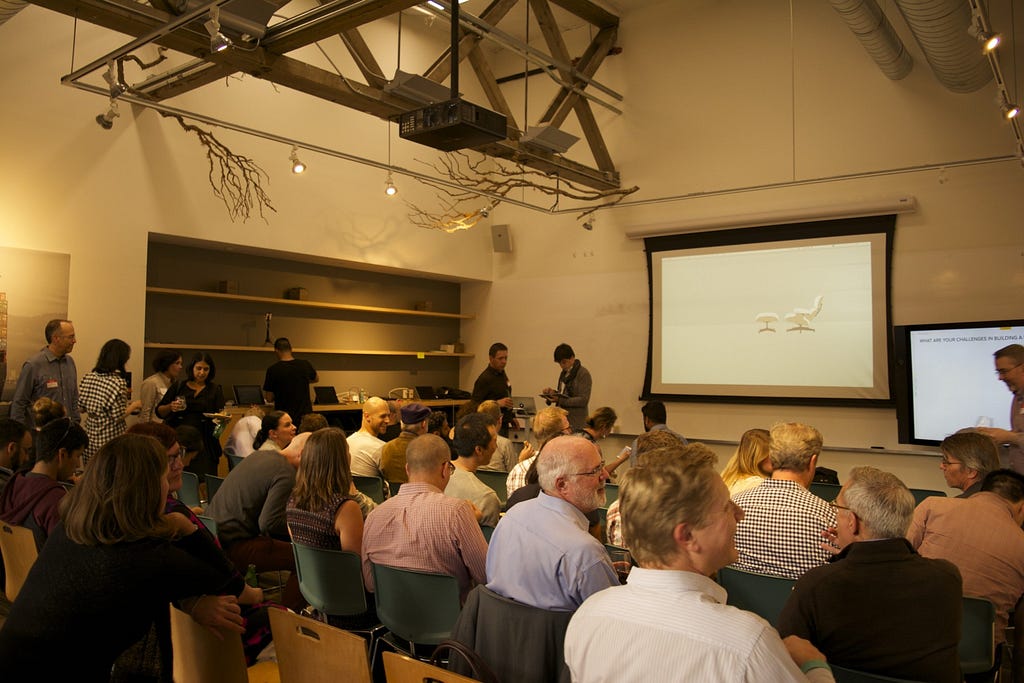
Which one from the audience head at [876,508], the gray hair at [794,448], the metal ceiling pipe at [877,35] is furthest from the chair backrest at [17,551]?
the metal ceiling pipe at [877,35]

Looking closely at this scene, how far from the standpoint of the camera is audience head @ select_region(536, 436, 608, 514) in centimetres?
229

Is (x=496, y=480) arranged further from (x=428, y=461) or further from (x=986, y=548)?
(x=986, y=548)

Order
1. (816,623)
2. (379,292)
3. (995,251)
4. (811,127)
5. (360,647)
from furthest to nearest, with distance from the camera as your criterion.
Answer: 1. (379,292)
2. (811,127)
3. (995,251)
4. (816,623)
5. (360,647)

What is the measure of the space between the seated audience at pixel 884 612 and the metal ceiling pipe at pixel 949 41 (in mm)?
4590

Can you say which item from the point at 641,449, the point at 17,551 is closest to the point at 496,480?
the point at 641,449

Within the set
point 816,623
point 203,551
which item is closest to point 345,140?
point 203,551

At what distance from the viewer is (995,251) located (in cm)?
712

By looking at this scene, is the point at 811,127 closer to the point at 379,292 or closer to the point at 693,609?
the point at 379,292

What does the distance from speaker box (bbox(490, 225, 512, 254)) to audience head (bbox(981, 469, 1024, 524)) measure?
762cm

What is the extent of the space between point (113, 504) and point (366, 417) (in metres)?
3.34

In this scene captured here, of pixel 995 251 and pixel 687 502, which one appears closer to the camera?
pixel 687 502

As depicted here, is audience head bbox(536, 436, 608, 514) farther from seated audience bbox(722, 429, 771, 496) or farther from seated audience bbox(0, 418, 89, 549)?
seated audience bbox(0, 418, 89, 549)

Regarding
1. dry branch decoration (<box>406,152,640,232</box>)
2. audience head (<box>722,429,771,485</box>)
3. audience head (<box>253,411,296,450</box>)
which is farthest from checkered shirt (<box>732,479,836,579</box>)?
dry branch decoration (<box>406,152,640,232</box>)

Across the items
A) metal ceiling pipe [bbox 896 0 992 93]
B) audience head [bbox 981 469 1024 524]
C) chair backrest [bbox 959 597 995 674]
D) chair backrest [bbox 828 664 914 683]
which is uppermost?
metal ceiling pipe [bbox 896 0 992 93]
